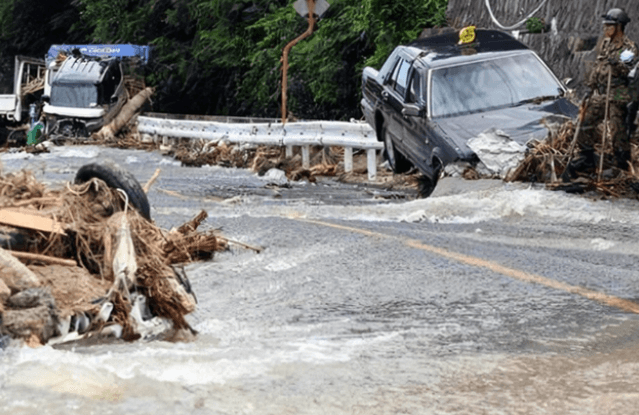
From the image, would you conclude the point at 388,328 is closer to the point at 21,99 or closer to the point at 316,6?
the point at 316,6

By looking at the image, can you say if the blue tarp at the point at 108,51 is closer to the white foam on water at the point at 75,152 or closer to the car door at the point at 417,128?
the white foam on water at the point at 75,152

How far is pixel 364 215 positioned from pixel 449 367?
705 cm

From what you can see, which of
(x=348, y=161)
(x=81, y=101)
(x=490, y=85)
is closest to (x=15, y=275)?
(x=490, y=85)

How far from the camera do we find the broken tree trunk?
116ft

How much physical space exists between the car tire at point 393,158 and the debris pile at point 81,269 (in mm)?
9340

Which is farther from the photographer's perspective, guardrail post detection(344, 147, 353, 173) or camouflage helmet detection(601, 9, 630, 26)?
guardrail post detection(344, 147, 353, 173)

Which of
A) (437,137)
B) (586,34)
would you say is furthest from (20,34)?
(437,137)

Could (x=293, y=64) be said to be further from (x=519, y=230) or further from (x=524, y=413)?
(x=524, y=413)

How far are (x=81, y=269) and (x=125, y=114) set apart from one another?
30948mm

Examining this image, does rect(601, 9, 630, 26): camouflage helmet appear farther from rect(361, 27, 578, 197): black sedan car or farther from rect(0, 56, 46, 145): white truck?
rect(0, 56, 46, 145): white truck

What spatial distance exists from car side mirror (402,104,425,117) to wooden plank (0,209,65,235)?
28.2 ft

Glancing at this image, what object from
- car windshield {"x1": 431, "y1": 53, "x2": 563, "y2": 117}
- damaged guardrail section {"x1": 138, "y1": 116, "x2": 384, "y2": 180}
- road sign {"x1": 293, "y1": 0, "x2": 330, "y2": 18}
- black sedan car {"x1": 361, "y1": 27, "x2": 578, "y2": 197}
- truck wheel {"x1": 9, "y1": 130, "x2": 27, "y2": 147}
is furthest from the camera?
truck wheel {"x1": 9, "y1": 130, "x2": 27, "y2": 147}

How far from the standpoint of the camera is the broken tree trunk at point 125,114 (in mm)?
35281

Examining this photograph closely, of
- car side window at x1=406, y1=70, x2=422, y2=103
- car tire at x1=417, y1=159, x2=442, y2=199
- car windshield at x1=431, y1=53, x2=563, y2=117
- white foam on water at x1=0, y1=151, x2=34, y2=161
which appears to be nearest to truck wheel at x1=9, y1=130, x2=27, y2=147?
white foam on water at x1=0, y1=151, x2=34, y2=161
